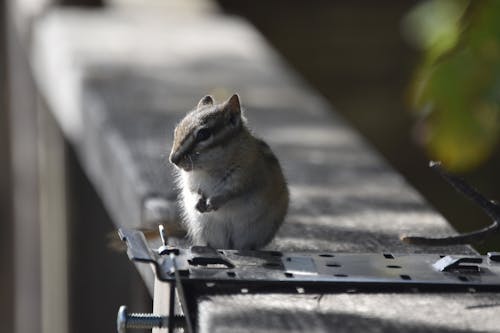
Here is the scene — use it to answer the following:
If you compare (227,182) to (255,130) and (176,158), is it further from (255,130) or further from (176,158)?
(255,130)

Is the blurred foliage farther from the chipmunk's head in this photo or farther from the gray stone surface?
the chipmunk's head

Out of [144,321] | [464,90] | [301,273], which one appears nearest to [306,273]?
[301,273]

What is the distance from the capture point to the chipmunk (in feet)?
9.11

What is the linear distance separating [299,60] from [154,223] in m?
4.24

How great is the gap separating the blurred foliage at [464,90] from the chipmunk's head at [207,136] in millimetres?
556

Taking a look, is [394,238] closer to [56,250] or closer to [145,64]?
[145,64]

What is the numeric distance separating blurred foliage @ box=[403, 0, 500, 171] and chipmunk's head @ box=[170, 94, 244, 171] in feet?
1.82

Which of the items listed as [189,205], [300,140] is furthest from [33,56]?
[189,205]

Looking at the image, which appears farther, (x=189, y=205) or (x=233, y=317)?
(x=189, y=205)

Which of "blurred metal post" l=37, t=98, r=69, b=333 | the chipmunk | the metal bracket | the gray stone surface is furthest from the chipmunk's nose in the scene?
"blurred metal post" l=37, t=98, r=69, b=333

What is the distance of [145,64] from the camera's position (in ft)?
16.8

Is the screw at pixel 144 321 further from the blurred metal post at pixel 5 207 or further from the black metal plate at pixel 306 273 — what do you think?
the blurred metal post at pixel 5 207

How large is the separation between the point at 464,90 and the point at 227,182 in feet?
2.40

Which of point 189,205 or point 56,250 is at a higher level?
point 189,205
